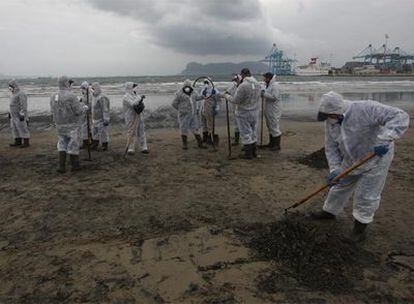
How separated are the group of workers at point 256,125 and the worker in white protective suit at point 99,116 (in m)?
0.02

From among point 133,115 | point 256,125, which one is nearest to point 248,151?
point 256,125

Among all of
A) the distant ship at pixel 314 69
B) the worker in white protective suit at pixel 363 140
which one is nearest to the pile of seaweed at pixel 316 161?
the worker in white protective suit at pixel 363 140

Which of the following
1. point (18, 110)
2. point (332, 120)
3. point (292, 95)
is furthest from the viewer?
point (292, 95)

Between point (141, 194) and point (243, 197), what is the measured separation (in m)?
1.66

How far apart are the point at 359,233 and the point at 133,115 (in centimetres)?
611

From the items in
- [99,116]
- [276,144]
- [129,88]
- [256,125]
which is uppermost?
[129,88]

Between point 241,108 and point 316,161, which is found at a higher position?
point 241,108

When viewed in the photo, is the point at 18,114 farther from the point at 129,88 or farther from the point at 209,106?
the point at 209,106

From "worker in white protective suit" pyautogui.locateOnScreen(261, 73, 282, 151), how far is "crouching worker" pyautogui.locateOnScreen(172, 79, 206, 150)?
1.81 m

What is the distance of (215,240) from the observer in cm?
446

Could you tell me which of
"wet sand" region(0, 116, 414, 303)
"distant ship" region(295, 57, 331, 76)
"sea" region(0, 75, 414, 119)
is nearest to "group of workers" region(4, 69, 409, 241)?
"wet sand" region(0, 116, 414, 303)

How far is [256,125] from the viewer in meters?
8.45

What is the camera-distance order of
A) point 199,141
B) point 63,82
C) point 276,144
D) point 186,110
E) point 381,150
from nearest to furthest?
point 381,150 → point 63,82 → point 276,144 → point 186,110 → point 199,141

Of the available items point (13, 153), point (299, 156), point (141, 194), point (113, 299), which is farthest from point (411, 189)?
point (13, 153)
